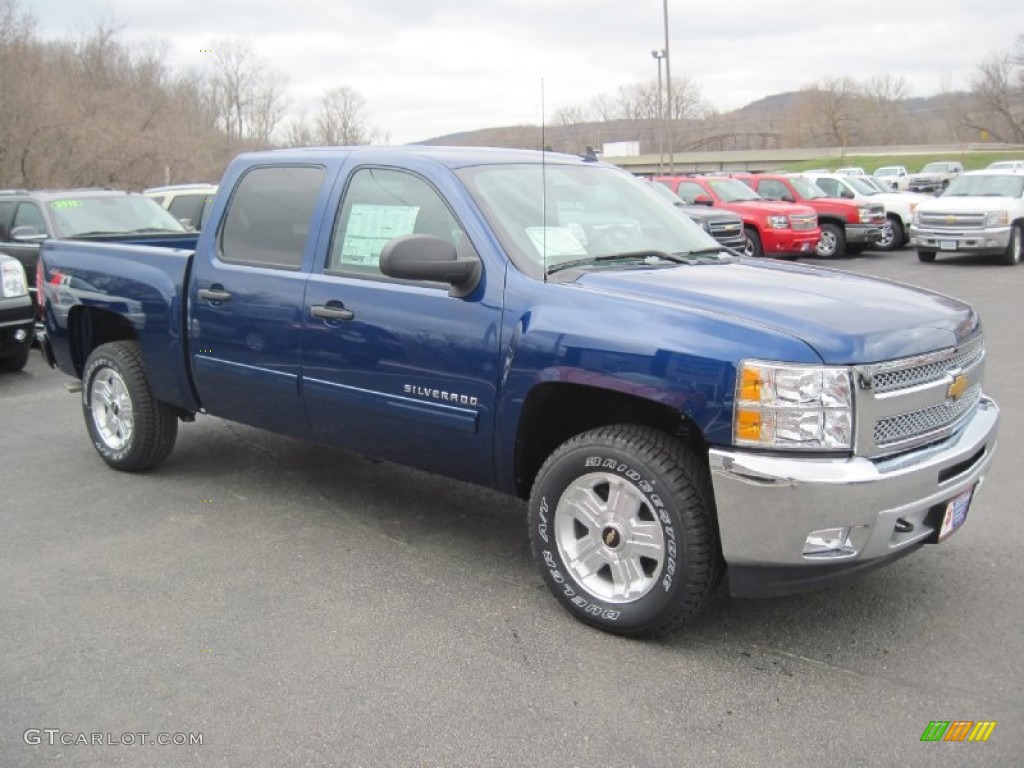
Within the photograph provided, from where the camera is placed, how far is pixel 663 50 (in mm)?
38781

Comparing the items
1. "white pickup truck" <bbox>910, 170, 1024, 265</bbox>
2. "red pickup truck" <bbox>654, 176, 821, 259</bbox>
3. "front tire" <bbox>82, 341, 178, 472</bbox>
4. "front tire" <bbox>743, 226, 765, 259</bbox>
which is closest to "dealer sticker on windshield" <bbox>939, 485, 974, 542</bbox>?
"front tire" <bbox>82, 341, 178, 472</bbox>

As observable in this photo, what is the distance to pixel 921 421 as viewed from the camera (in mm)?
3557

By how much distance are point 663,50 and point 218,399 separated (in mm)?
36849

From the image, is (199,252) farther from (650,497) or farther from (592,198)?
(650,497)

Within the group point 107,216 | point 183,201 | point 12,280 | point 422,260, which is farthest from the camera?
point 183,201

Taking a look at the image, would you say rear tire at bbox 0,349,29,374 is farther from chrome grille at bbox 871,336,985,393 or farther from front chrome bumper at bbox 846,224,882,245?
front chrome bumper at bbox 846,224,882,245

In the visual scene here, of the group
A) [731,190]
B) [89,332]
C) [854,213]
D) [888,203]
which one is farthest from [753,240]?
[89,332]

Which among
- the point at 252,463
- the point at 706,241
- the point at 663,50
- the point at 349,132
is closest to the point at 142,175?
the point at 349,132

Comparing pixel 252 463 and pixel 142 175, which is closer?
pixel 252 463

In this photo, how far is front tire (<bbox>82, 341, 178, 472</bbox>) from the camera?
5762 mm

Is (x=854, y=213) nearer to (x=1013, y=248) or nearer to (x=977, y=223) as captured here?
(x=977, y=223)

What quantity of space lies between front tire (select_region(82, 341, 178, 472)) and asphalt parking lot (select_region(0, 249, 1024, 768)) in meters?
0.42

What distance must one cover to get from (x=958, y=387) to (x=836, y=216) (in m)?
17.5
